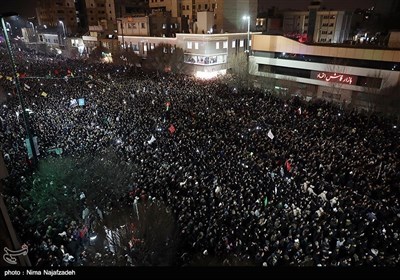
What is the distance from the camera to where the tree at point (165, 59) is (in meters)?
38.6

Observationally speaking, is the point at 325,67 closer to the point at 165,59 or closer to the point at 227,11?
the point at 165,59

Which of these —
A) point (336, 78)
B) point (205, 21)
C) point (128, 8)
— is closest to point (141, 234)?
point (336, 78)

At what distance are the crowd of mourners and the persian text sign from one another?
893 cm

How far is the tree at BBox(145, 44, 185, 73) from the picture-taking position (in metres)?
38.6

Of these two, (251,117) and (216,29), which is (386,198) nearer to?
(251,117)

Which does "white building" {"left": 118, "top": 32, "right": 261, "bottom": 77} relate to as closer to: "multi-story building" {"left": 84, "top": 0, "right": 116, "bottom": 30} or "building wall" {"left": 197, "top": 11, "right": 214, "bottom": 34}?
"building wall" {"left": 197, "top": 11, "right": 214, "bottom": 34}

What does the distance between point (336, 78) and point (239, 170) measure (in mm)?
21815

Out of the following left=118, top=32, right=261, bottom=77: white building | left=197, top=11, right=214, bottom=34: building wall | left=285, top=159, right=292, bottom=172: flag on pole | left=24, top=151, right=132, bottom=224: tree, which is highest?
left=197, top=11, right=214, bottom=34: building wall

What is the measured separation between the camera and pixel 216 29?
1773 inches

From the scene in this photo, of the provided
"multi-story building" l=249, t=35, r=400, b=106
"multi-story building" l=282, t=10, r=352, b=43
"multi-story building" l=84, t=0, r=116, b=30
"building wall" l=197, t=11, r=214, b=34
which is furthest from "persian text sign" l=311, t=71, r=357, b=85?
"multi-story building" l=84, t=0, r=116, b=30

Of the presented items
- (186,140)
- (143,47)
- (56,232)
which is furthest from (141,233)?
(143,47)

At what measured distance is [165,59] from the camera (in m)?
39.4

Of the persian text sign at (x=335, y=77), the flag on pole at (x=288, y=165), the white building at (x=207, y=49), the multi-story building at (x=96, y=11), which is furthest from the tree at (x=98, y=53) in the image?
the flag on pole at (x=288, y=165)

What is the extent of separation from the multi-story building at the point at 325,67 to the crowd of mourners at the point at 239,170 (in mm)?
8772
